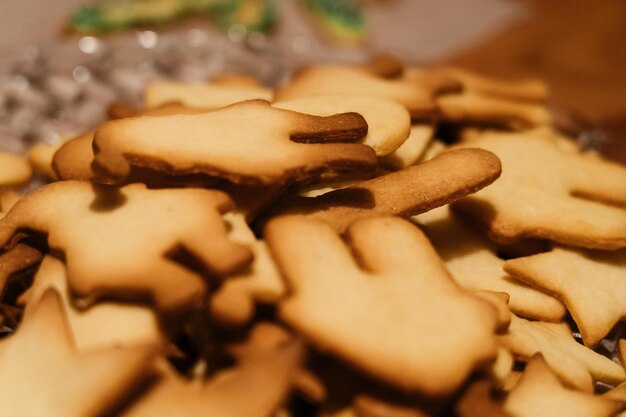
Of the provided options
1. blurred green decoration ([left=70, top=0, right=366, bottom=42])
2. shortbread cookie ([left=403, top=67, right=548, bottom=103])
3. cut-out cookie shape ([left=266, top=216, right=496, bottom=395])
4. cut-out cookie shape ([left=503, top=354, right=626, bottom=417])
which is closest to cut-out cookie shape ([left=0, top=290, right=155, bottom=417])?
cut-out cookie shape ([left=266, top=216, right=496, bottom=395])

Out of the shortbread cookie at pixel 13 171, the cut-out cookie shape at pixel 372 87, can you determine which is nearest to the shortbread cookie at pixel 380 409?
the cut-out cookie shape at pixel 372 87

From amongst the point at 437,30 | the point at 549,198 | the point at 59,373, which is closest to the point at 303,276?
the point at 59,373

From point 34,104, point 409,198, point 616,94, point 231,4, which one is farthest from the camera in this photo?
point 231,4

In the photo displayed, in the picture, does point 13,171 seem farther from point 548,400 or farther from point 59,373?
point 548,400

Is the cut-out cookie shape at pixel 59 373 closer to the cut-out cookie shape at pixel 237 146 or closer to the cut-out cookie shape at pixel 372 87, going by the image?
the cut-out cookie shape at pixel 237 146

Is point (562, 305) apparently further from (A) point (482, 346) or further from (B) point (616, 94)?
(B) point (616, 94)

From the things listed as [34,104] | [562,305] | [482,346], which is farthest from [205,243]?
[34,104]
